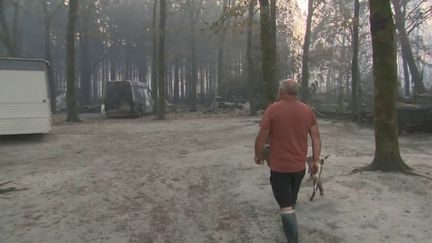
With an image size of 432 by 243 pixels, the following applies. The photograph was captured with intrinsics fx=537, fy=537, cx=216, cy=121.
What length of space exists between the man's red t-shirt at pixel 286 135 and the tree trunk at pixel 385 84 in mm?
3353

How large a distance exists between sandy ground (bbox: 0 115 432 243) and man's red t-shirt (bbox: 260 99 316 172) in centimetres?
120

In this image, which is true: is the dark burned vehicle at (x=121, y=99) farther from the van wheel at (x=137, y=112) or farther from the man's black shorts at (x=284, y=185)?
the man's black shorts at (x=284, y=185)

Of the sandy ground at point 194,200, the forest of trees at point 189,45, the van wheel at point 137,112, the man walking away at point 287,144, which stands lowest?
the sandy ground at point 194,200

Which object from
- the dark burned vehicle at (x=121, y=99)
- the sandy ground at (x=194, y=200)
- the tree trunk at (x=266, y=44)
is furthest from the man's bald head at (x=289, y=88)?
the dark burned vehicle at (x=121, y=99)

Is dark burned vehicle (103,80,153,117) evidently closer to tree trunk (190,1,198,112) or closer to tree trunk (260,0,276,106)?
tree trunk (190,1,198,112)

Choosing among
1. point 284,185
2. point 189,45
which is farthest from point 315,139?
point 189,45

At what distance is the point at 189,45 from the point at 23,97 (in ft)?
113

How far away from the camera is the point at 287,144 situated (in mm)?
5688

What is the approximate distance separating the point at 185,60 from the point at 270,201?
47.4 meters

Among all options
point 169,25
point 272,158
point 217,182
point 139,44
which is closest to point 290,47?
point 169,25

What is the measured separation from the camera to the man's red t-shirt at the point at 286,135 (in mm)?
5676

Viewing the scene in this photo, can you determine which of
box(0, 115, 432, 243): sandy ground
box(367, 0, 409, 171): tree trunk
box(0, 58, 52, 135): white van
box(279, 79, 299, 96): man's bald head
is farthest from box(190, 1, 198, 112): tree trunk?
box(279, 79, 299, 96): man's bald head

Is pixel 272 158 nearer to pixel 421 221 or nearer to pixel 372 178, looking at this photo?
pixel 421 221

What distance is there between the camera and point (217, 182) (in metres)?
9.18
